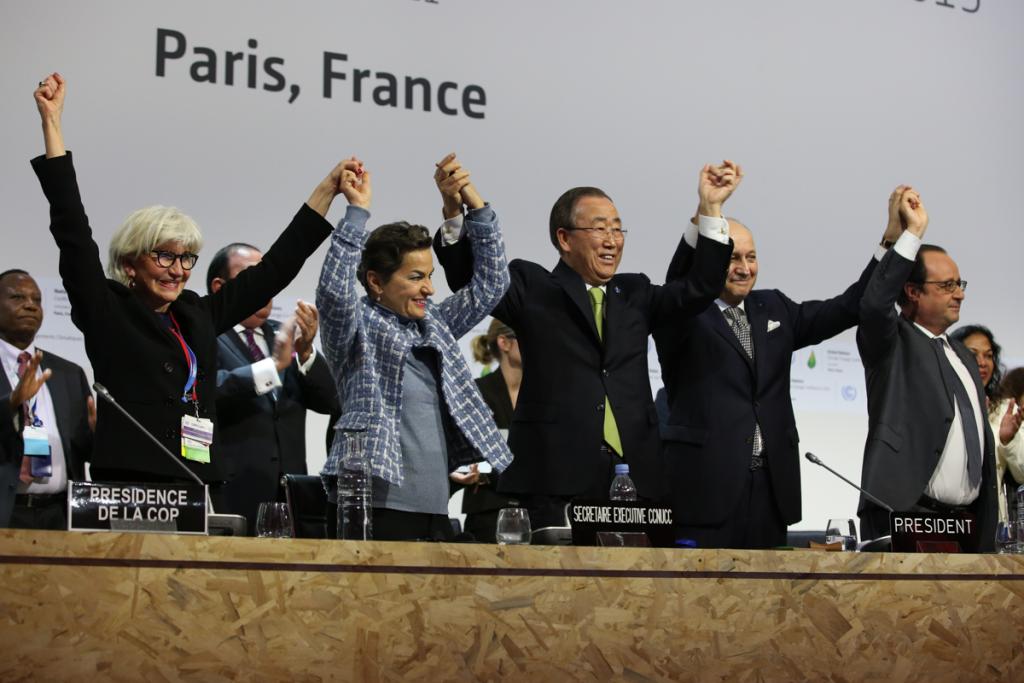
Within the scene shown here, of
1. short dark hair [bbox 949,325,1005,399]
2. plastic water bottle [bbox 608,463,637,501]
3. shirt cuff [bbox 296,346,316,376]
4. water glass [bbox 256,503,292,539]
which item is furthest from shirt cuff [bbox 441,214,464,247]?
short dark hair [bbox 949,325,1005,399]

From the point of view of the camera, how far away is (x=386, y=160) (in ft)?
15.5

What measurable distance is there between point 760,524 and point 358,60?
229 centimetres

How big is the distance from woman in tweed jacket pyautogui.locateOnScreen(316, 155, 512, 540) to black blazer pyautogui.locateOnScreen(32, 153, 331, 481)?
286 mm

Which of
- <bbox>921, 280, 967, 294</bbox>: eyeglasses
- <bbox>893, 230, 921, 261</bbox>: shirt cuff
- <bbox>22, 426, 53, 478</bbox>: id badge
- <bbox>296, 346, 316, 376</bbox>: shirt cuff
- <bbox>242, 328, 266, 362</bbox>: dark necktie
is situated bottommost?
<bbox>22, 426, 53, 478</bbox>: id badge

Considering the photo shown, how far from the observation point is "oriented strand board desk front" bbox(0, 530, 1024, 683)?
2033 millimetres

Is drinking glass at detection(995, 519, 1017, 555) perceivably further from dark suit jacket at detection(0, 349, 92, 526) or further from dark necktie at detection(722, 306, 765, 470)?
dark suit jacket at detection(0, 349, 92, 526)

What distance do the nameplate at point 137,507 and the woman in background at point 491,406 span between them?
5.95ft

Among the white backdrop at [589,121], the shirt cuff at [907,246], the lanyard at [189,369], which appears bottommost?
the lanyard at [189,369]

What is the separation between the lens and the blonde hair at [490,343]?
184 inches

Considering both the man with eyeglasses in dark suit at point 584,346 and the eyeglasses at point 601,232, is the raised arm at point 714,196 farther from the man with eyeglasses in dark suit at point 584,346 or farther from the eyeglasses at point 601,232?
the eyeglasses at point 601,232

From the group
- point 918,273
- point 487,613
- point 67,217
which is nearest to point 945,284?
point 918,273

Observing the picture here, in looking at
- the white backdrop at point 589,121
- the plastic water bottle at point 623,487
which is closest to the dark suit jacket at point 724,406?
the plastic water bottle at point 623,487

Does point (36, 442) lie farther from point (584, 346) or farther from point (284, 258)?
point (584, 346)

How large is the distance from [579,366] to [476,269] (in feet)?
1.19
